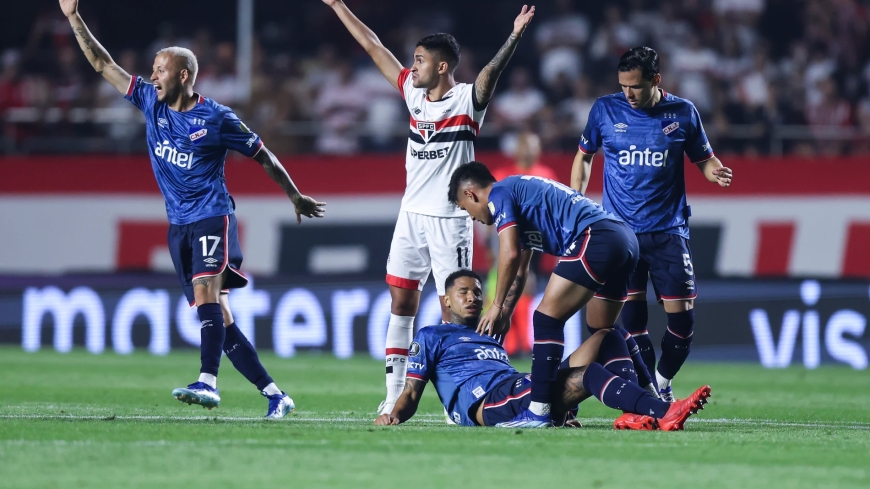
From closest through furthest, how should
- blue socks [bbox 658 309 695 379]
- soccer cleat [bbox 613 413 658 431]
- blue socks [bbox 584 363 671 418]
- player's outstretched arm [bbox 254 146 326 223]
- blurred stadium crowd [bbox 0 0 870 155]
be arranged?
blue socks [bbox 584 363 671 418] → soccer cleat [bbox 613 413 658 431] → player's outstretched arm [bbox 254 146 326 223] → blue socks [bbox 658 309 695 379] → blurred stadium crowd [bbox 0 0 870 155]

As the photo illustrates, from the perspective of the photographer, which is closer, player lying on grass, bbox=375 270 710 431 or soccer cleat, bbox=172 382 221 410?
player lying on grass, bbox=375 270 710 431

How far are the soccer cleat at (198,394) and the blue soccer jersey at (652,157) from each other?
3024 mm

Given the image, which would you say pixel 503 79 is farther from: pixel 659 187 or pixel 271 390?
pixel 271 390

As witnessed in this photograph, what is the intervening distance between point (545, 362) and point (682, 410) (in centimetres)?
78

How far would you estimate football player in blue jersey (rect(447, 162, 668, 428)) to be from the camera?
687cm

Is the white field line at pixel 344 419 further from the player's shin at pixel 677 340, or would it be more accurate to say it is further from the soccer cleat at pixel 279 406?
the player's shin at pixel 677 340

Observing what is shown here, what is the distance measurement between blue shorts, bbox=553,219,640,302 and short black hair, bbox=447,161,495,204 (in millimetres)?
637

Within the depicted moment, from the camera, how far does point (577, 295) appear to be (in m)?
6.94

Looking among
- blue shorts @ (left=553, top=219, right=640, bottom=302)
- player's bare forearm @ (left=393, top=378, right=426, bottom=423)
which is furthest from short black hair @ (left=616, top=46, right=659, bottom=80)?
player's bare forearm @ (left=393, top=378, right=426, bottom=423)

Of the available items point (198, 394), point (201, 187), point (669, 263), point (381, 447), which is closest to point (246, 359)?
point (198, 394)

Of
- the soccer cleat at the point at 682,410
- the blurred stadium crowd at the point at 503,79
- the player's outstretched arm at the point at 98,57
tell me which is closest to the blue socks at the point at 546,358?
the soccer cleat at the point at 682,410

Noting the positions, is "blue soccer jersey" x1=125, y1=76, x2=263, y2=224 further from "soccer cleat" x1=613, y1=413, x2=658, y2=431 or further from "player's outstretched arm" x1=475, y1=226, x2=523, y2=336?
"soccer cleat" x1=613, y1=413, x2=658, y2=431

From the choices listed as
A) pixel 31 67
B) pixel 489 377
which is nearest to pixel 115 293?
pixel 31 67

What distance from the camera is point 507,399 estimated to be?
277 inches
